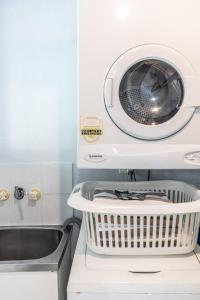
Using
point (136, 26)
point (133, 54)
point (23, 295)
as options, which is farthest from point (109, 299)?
point (136, 26)

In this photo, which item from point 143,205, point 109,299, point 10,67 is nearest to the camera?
point 109,299

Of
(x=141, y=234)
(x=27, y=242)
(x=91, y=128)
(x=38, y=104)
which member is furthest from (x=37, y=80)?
(x=141, y=234)

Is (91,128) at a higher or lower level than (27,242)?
higher

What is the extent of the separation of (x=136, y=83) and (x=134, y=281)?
857mm

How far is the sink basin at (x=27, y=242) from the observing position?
1.77 meters

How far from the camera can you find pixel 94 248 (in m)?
1.23

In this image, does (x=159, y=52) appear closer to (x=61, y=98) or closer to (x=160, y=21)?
(x=160, y=21)

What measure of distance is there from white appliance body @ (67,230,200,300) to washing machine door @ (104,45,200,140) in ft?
1.84

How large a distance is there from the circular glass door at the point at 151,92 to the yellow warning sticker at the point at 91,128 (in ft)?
0.47

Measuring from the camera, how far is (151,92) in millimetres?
1359

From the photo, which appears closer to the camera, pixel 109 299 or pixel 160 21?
pixel 109 299

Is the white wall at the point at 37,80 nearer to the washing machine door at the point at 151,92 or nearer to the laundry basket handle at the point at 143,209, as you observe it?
the washing machine door at the point at 151,92

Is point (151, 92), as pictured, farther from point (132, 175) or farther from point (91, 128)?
point (132, 175)

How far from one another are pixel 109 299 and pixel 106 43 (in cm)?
104
